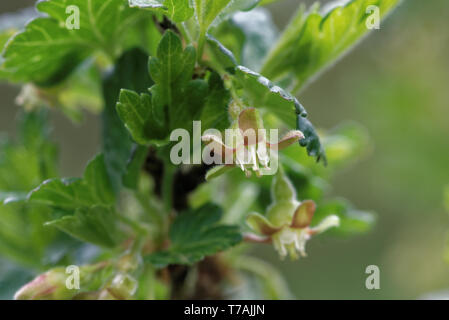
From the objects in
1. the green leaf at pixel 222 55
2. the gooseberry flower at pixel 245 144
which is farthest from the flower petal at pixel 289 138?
the green leaf at pixel 222 55

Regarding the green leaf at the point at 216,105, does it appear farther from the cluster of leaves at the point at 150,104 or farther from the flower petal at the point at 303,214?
the flower petal at the point at 303,214

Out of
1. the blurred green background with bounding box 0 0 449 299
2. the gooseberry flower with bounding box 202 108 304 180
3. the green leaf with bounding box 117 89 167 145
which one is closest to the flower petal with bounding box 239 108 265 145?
the gooseberry flower with bounding box 202 108 304 180

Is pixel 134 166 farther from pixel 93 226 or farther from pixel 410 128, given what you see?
pixel 410 128

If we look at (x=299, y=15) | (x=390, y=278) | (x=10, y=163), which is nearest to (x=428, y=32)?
(x=390, y=278)

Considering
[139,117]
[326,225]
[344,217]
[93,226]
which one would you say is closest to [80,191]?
[93,226]

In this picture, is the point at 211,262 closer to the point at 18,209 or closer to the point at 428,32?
the point at 18,209
